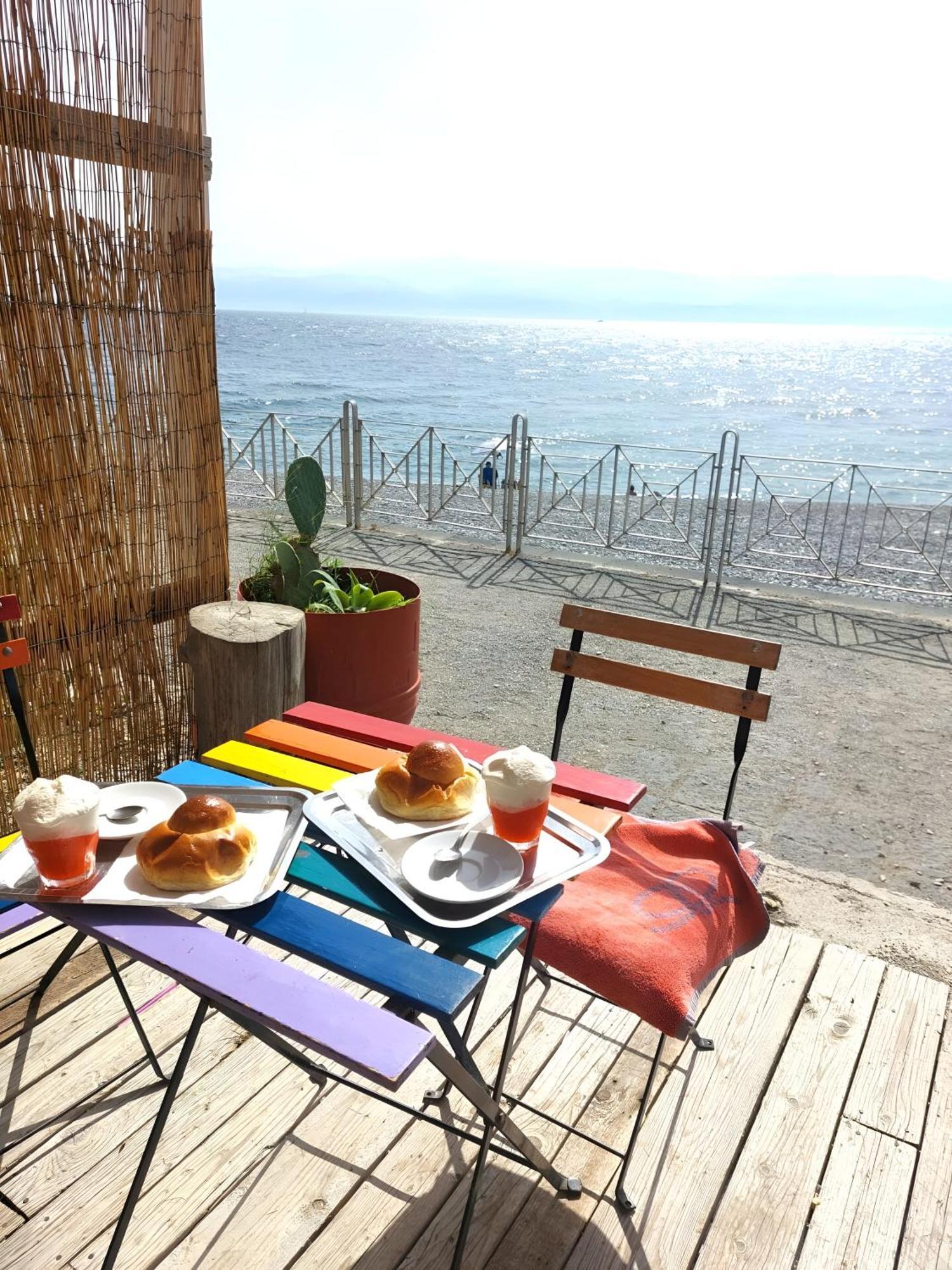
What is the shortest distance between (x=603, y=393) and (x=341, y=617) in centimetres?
4897

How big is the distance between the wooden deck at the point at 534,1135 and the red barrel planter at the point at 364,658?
140 cm

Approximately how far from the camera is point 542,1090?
2068 mm

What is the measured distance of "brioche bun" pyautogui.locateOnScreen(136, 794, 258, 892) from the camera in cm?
130

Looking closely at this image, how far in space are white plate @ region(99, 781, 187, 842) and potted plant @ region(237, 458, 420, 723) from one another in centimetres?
188

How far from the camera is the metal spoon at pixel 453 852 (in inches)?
54.6

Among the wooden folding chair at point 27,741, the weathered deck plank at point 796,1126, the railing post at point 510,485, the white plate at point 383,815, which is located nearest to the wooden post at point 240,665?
the wooden folding chair at point 27,741

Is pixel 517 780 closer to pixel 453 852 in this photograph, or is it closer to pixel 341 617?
pixel 453 852

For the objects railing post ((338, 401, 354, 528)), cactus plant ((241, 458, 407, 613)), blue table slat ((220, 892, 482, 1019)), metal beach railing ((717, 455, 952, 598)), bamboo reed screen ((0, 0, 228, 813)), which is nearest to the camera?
blue table slat ((220, 892, 482, 1019))

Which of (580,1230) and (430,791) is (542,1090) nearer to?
(580,1230)

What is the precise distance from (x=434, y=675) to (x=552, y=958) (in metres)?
3.55

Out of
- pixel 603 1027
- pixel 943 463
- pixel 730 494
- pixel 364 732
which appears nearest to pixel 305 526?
pixel 364 732

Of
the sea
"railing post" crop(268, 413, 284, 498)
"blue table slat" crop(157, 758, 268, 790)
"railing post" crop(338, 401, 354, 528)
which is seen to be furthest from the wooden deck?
the sea

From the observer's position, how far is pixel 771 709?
16.0ft

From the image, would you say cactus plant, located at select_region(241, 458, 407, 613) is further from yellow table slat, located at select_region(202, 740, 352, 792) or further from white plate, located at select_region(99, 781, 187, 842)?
white plate, located at select_region(99, 781, 187, 842)
